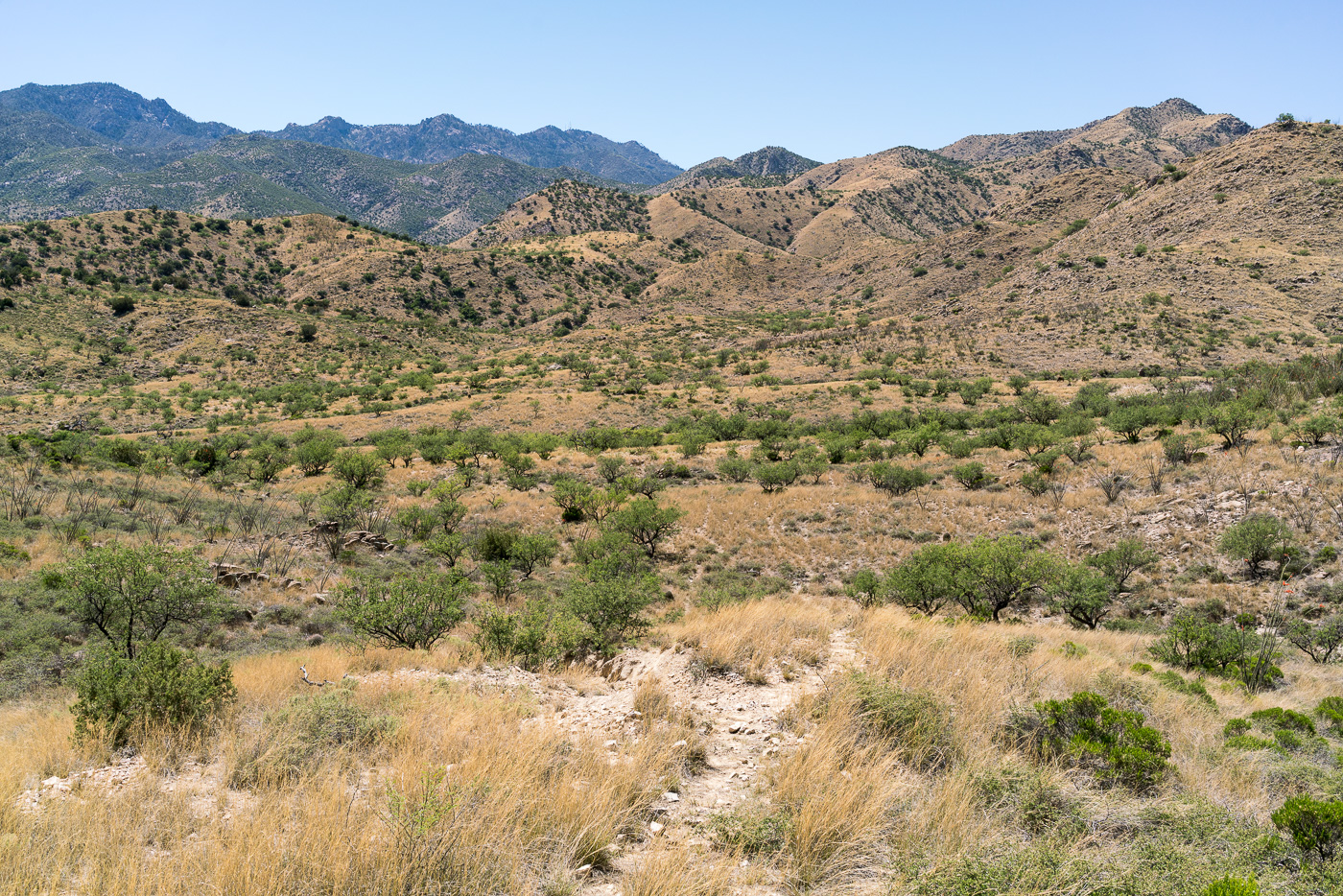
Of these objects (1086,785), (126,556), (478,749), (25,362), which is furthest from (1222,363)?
(25,362)

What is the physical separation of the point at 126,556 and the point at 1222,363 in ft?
184

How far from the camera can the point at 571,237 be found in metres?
113

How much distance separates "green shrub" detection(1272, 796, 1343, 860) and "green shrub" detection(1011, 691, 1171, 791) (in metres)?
0.88

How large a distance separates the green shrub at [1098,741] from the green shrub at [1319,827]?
34.5 inches

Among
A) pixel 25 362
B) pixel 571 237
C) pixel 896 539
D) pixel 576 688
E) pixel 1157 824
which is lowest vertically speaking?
pixel 896 539

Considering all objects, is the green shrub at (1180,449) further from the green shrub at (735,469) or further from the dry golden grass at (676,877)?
the dry golden grass at (676,877)

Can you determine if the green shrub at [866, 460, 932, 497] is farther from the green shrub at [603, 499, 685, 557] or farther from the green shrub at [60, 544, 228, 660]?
the green shrub at [60, 544, 228, 660]

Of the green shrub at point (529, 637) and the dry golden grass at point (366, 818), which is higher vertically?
the dry golden grass at point (366, 818)

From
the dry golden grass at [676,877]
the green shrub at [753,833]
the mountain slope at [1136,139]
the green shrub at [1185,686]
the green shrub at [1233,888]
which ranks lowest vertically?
the green shrub at [1185,686]

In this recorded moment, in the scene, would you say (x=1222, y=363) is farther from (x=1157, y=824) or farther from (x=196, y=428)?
(x=196, y=428)

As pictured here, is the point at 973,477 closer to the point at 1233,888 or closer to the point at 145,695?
the point at 1233,888

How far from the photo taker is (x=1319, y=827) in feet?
13.3

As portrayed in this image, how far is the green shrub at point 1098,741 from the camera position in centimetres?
501

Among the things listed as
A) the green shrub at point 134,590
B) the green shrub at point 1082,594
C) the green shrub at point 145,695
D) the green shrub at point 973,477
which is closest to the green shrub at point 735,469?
the green shrub at point 973,477
